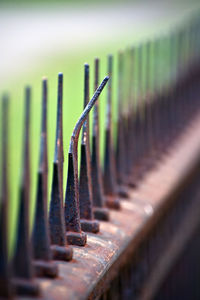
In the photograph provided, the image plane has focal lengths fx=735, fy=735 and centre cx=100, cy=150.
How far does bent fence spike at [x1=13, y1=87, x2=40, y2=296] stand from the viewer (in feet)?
4.89

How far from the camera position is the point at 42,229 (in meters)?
1.66

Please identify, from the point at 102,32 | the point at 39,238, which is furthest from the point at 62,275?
the point at 102,32

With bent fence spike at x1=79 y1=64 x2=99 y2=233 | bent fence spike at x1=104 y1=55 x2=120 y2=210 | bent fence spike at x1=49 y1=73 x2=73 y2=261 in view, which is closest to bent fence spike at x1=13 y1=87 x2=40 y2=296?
bent fence spike at x1=49 y1=73 x2=73 y2=261

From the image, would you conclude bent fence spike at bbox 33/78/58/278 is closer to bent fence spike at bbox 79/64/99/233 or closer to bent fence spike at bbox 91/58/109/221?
bent fence spike at bbox 79/64/99/233

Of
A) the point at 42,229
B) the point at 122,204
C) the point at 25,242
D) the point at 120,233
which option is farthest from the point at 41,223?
the point at 122,204

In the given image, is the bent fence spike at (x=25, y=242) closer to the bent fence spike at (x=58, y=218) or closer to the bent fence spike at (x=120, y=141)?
the bent fence spike at (x=58, y=218)

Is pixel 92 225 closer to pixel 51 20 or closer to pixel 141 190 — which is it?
pixel 141 190

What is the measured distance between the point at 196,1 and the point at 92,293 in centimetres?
2786

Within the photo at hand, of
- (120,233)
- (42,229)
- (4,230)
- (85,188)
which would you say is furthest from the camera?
(120,233)

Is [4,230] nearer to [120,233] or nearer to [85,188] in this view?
[85,188]

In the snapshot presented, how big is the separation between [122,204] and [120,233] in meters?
0.40

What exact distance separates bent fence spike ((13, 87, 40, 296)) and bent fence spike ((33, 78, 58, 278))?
10cm

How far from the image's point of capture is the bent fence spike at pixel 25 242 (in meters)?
1.49

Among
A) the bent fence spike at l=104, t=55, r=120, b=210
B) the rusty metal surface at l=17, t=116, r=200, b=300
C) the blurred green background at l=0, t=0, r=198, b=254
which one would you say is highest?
the blurred green background at l=0, t=0, r=198, b=254
